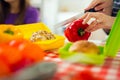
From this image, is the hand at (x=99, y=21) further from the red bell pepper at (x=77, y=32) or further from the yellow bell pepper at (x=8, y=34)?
the yellow bell pepper at (x=8, y=34)

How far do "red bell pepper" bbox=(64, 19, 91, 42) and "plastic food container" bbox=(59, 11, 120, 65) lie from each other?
1.00 ft

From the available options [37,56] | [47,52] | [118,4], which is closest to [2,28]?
[47,52]

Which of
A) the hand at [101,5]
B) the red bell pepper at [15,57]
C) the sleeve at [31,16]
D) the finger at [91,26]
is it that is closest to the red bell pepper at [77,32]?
the finger at [91,26]

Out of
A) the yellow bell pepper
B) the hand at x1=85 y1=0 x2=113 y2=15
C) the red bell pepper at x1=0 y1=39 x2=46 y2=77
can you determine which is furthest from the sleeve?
the red bell pepper at x1=0 y1=39 x2=46 y2=77

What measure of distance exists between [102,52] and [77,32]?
339 millimetres

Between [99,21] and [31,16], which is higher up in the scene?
[31,16]

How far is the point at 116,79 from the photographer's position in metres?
0.77

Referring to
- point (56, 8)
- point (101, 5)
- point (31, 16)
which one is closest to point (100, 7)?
point (101, 5)

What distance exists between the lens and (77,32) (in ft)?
4.44

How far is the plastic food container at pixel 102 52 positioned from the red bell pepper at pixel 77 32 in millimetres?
303

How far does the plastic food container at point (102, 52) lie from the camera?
806mm

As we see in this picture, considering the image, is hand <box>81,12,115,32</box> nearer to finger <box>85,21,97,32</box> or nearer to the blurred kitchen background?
finger <box>85,21,97,32</box>

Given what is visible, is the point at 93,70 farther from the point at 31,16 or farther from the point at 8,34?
the point at 31,16

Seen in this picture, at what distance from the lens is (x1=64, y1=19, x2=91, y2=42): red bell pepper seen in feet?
4.41
